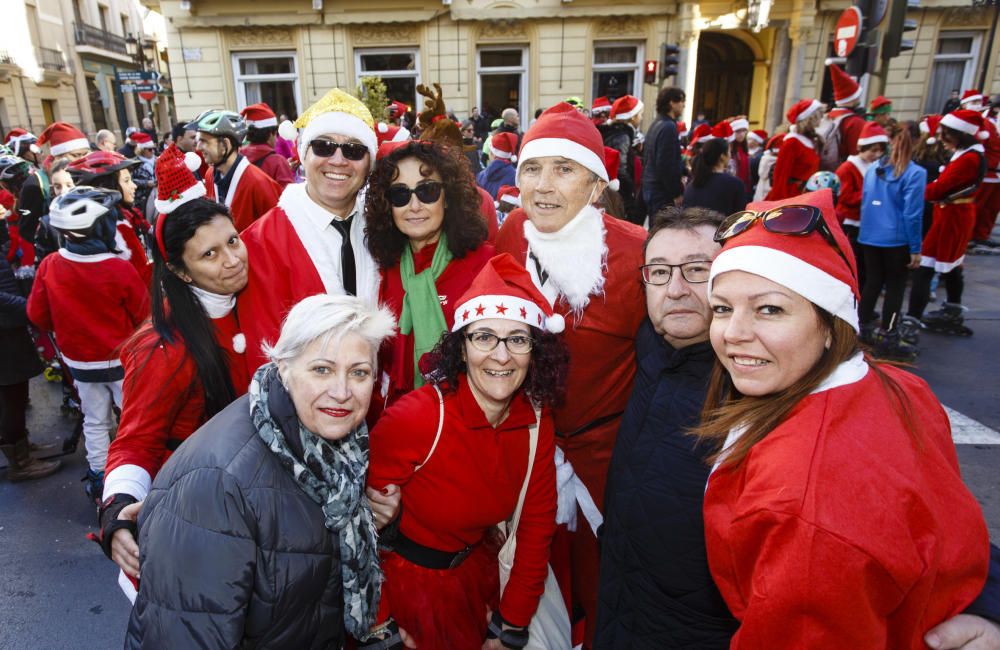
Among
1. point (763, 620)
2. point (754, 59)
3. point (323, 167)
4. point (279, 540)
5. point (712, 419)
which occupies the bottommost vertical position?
point (279, 540)

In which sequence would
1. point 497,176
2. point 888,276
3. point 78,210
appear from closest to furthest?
point 78,210 < point 888,276 < point 497,176

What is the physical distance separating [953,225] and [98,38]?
135 feet

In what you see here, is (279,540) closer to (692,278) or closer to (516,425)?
(516,425)

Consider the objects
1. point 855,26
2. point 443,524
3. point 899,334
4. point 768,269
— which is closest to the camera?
point 768,269

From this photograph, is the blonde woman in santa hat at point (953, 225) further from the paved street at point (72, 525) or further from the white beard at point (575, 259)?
the white beard at point (575, 259)

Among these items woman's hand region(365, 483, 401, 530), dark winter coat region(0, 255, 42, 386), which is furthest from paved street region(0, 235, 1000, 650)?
woman's hand region(365, 483, 401, 530)

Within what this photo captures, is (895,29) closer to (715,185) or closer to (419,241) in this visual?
(715,185)

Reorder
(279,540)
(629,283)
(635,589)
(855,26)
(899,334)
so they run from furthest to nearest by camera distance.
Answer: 1. (855,26)
2. (899,334)
3. (629,283)
4. (635,589)
5. (279,540)

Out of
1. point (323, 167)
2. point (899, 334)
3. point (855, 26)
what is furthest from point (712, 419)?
point (855, 26)

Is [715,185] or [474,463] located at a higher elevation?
[715,185]

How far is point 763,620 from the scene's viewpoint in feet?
3.36

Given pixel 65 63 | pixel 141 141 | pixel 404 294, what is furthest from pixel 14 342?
pixel 65 63

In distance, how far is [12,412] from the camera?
4.09 metres

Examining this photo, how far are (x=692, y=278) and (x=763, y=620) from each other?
105 cm
